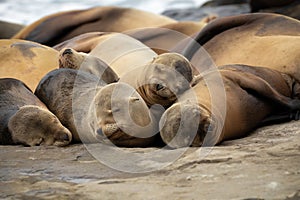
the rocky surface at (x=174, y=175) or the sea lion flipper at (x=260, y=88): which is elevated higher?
the rocky surface at (x=174, y=175)

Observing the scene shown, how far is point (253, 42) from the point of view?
5.33m

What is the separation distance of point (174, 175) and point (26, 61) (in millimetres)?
2512

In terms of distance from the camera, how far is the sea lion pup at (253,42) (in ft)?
16.0

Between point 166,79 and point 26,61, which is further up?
point 166,79

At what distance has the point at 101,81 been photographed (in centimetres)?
434

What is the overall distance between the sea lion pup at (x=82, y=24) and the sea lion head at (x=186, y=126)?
4.05m

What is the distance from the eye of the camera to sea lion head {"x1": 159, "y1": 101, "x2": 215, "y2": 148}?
3.57 metres

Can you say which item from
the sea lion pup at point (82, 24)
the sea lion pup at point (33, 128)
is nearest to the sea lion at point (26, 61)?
the sea lion pup at point (33, 128)

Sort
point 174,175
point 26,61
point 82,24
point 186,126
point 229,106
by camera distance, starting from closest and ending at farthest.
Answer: point 174,175 < point 186,126 < point 229,106 < point 26,61 < point 82,24

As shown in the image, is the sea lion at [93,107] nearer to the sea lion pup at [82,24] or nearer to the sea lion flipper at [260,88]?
the sea lion flipper at [260,88]

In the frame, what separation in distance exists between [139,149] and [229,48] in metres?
2.15

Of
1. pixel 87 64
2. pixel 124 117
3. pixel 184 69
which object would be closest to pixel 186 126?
pixel 124 117

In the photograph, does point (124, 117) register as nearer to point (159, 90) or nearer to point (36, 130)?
point (159, 90)

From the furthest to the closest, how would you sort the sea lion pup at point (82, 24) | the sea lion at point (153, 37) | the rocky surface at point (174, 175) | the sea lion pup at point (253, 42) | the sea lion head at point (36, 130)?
the sea lion pup at point (82, 24) < the sea lion at point (153, 37) < the sea lion pup at point (253, 42) < the sea lion head at point (36, 130) < the rocky surface at point (174, 175)
